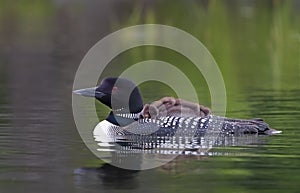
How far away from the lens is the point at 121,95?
12.7m

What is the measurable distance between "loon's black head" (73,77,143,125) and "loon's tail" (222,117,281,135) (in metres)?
1.07

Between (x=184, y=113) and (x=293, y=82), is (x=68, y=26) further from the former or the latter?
(x=184, y=113)

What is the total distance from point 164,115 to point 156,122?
0.49ft

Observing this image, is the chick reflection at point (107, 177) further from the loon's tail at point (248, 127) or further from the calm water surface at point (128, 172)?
the loon's tail at point (248, 127)

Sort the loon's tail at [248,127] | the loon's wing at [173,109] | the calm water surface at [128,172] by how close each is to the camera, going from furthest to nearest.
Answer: the loon's wing at [173,109] → the loon's tail at [248,127] → the calm water surface at [128,172]

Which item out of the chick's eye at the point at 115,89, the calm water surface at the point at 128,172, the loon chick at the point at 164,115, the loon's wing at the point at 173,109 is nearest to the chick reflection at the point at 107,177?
the calm water surface at the point at 128,172

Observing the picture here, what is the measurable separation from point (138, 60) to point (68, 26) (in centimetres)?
1022

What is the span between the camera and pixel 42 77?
19.2 metres

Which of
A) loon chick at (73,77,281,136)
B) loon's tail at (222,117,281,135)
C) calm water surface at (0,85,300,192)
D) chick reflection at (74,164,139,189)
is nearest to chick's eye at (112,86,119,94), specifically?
loon chick at (73,77,281,136)

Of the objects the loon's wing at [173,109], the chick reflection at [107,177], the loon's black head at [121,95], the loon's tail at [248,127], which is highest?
the loon's black head at [121,95]

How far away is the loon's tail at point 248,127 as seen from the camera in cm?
1214

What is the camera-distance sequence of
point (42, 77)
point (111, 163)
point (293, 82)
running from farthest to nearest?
point (42, 77) < point (293, 82) < point (111, 163)

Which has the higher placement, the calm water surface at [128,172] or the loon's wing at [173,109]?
the loon's wing at [173,109]

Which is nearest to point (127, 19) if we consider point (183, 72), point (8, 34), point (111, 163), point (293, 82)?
point (8, 34)
